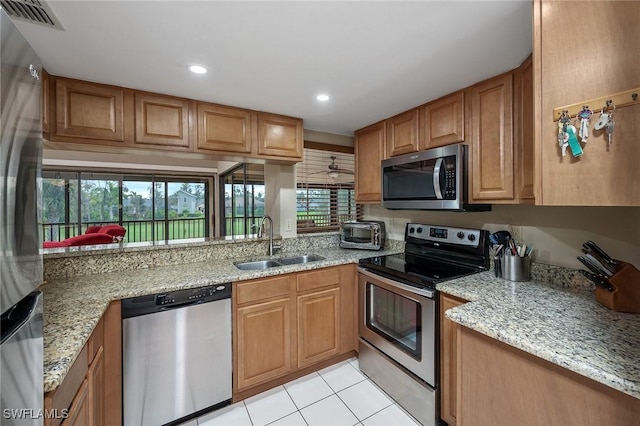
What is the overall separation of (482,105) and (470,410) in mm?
1746

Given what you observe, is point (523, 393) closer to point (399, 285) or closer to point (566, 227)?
point (399, 285)

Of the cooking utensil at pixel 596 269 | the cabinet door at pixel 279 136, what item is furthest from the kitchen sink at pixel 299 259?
the cooking utensil at pixel 596 269

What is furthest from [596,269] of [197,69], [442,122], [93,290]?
[93,290]

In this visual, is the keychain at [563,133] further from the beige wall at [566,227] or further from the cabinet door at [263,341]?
the cabinet door at [263,341]

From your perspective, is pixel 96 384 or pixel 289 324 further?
pixel 289 324

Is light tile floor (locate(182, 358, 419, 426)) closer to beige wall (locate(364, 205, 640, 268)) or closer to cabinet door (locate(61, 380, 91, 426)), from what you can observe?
cabinet door (locate(61, 380, 91, 426))

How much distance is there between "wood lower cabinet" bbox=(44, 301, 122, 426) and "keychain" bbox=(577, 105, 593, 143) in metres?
1.89

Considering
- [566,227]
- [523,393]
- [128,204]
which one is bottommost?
[523,393]

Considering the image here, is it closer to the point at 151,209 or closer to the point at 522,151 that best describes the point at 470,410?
the point at 522,151

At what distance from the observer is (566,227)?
1.64 m

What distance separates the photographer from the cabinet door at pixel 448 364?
1.56m

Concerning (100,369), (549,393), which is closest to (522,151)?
(549,393)

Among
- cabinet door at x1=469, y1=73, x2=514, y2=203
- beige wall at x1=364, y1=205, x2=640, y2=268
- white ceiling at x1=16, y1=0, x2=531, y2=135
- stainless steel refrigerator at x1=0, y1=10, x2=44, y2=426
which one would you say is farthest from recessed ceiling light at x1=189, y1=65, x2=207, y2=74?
beige wall at x1=364, y1=205, x2=640, y2=268

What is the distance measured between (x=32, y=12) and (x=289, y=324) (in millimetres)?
2169
